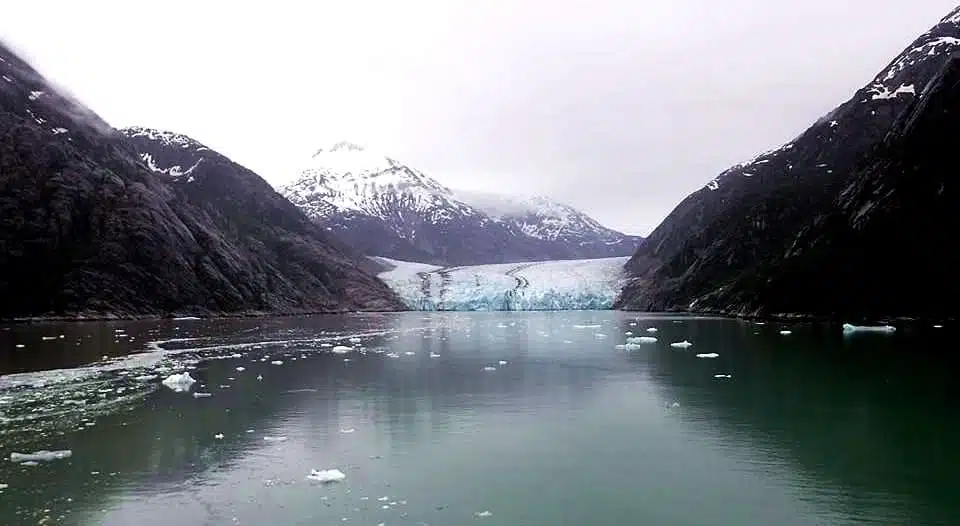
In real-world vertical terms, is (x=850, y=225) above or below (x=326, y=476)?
above

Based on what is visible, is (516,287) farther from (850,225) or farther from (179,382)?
(179,382)

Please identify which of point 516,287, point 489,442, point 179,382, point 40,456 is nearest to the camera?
point 40,456

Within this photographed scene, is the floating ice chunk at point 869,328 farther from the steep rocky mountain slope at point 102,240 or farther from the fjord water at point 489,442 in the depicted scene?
the steep rocky mountain slope at point 102,240

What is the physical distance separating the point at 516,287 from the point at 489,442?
4299 inches

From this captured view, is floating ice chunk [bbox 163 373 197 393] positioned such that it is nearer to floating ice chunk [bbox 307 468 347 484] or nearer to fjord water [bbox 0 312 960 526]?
fjord water [bbox 0 312 960 526]

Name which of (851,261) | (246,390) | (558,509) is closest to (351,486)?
(558,509)

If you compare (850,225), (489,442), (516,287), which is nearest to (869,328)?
(850,225)

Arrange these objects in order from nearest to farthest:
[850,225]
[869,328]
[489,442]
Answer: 1. [489,442]
2. [869,328]
3. [850,225]

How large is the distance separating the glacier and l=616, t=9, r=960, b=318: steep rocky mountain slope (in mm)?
6247

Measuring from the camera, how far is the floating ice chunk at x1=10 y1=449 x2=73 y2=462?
555 inches

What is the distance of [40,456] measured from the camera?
46.6 ft

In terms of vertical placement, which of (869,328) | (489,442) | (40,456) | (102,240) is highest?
(102,240)

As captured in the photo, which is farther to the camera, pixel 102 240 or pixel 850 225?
pixel 102 240

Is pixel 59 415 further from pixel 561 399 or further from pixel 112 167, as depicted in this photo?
pixel 112 167
